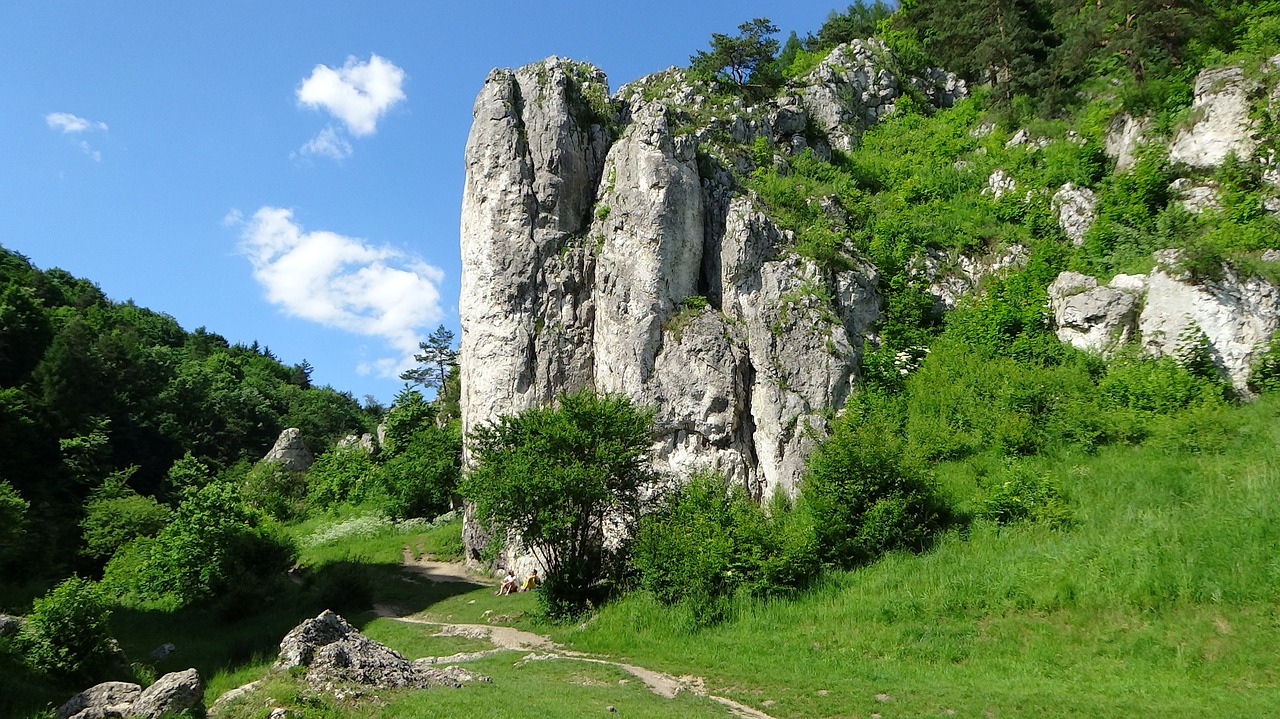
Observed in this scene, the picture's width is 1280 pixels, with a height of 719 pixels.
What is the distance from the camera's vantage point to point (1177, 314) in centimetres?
2133

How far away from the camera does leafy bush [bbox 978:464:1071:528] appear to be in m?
18.0

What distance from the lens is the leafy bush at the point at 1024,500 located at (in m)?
18.0

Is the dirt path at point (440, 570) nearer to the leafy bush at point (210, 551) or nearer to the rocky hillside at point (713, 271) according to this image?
the leafy bush at point (210, 551)

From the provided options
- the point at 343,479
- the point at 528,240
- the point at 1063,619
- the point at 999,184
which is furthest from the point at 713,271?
the point at 343,479

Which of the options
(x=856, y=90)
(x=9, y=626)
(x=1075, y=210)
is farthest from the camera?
(x=856, y=90)

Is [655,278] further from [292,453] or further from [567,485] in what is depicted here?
[292,453]

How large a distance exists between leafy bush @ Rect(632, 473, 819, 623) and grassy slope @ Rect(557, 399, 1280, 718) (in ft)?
2.39

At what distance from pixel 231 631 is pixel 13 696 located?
39.4 feet

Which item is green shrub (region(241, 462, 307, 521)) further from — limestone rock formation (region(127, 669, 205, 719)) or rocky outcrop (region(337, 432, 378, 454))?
limestone rock formation (region(127, 669, 205, 719))

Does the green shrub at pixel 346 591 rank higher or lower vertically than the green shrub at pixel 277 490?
lower

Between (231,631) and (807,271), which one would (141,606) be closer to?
(231,631)

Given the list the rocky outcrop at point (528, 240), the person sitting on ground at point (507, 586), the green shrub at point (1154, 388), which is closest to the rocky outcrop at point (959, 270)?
the green shrub at point (1154, 388)

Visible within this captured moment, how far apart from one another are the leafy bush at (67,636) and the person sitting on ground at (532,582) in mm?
13302

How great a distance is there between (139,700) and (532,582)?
621 inches
